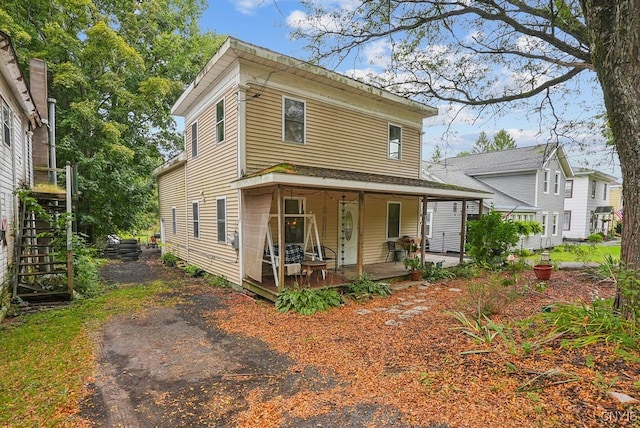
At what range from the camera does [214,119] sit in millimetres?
9367

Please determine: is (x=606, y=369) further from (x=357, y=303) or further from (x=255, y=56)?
(x=255, y=56)

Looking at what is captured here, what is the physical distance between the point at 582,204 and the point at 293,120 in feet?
83.8

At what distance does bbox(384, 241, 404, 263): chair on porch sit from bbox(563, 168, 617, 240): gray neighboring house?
20105 mm

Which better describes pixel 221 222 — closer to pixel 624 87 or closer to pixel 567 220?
pixel 624 87

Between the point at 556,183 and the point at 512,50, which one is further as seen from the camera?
the point at 556,183

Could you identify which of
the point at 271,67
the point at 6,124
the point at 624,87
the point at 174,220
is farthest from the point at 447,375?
the point at 174,220

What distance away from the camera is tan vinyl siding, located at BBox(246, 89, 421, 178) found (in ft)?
26.8

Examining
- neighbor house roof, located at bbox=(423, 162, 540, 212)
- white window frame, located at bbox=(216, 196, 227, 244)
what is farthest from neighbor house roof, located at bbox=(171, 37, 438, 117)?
neighbor house roof, located at bbox=(423, 162, 540, 212)

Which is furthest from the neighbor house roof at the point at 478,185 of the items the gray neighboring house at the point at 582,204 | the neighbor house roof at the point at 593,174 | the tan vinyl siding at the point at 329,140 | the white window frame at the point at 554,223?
the gray neighboring house at the point at 582,204

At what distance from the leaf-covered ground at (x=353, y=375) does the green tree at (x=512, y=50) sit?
157cm

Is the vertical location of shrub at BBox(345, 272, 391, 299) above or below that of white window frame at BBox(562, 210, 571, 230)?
below

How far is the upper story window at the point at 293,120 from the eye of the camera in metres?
8.65

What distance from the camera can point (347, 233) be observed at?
34.0ft

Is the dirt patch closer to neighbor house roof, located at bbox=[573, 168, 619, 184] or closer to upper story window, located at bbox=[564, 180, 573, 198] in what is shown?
neighbor house roof, located at bbox=[573, 168, 619, 184]
